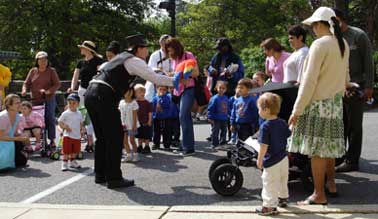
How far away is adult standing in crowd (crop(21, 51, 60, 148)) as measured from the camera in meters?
9.05

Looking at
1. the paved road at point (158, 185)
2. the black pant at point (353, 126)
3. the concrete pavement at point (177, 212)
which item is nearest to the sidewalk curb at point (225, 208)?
the concrete pavement at point (177, 212)

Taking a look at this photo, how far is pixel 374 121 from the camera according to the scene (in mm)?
12516

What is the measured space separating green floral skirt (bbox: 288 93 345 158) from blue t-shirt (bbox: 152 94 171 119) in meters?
4.24

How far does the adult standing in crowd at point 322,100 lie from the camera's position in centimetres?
501

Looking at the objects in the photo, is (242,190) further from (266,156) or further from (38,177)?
(38,177)

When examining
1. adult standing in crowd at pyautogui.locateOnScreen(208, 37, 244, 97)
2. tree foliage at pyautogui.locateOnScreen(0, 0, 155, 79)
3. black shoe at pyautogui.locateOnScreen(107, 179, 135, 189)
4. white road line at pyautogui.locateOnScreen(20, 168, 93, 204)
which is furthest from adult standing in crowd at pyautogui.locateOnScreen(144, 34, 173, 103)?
tree foliage at pyautogui.locateOnScreen(0, 0, 155, 79)

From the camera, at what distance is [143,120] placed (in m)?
8.68

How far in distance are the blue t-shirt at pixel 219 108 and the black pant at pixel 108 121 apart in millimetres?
2904

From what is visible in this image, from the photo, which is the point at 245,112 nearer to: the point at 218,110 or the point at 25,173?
the point at 218,110

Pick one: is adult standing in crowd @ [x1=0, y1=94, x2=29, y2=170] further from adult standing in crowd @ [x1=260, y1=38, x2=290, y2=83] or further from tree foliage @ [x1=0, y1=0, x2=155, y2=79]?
tree foliage @ [x1=0, y1=0, x2=155, y2=79]

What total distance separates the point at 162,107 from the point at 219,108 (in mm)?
1011

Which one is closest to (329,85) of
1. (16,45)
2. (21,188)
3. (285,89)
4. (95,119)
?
(285,89)

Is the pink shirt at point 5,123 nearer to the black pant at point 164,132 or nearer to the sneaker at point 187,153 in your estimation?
the black pant at point 164,132

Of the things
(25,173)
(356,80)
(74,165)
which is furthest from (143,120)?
(356,80)
